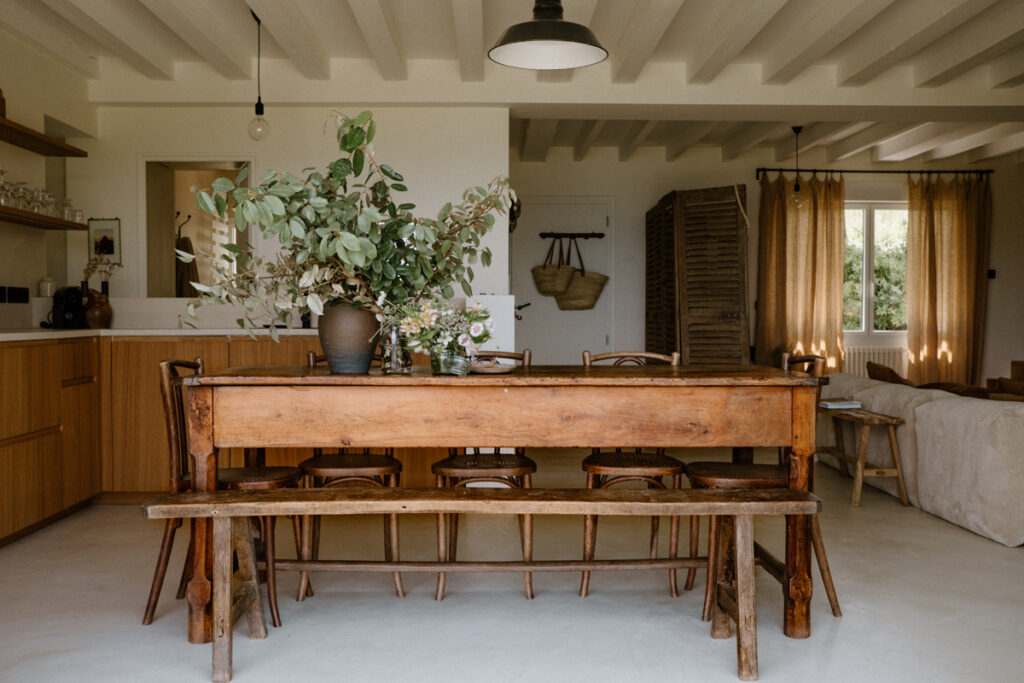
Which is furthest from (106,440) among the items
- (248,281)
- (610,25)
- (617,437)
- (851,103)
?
(851,103)

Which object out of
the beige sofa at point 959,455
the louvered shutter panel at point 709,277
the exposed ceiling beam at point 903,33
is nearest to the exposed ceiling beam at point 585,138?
the louvered shutter panel at point 709,277

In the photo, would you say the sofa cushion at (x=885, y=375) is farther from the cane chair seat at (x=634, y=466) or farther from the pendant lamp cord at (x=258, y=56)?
the pendant lamp cord at (x=258, y=56)

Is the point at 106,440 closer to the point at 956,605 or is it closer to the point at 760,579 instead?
the point at 760,579

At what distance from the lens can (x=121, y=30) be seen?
431 cm

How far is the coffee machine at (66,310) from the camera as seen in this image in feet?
15.8

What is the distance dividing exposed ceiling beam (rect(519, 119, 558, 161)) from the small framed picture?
10.2 ft

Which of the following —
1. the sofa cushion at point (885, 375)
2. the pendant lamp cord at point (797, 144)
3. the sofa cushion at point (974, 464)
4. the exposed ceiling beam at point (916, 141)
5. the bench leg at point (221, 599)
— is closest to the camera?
the bench leg at point (221, 599)

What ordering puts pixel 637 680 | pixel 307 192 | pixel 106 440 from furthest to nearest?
pixel 106 440 → pixel 307 192 → pixel 637 680

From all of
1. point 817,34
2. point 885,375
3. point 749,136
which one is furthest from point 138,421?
point 749,136

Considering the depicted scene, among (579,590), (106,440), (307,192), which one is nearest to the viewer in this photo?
(307,192)

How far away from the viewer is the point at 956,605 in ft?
9.38

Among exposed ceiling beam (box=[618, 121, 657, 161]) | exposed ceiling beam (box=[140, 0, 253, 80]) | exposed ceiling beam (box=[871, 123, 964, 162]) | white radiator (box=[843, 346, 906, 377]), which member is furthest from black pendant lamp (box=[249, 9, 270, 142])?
white radiator (box=[843, 346, 906, 377])

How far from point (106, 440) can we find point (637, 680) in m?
3.48

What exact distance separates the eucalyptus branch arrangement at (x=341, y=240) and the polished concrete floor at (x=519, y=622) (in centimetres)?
107
